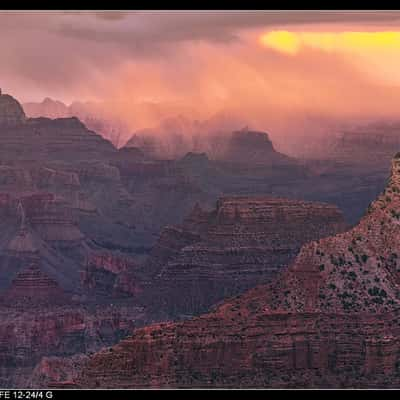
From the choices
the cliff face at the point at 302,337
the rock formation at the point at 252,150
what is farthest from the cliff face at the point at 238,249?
the cliff face at the point at 302,337

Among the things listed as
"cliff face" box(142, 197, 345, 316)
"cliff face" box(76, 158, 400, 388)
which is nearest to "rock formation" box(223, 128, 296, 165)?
"cliff face" box(142, 197, 345, 316)

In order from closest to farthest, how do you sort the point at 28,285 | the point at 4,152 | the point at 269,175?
the point at 28,285 → the point at 269,175 → the point at 4,152

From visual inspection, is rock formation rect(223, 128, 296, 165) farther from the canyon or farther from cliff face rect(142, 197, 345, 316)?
cliff face rect(142, 197, 345, 316)

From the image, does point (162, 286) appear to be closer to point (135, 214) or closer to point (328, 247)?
point (135, 214)

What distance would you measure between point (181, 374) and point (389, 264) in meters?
5.75

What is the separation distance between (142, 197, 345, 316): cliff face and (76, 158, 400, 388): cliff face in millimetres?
17888

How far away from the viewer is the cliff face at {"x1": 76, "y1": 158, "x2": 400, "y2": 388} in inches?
2800

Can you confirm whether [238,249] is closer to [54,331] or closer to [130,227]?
[54,331]

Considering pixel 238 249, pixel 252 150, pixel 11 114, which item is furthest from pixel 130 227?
pixel 238 249

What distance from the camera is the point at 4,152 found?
113 meters

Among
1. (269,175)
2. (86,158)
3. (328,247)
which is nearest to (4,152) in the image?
(86,158)

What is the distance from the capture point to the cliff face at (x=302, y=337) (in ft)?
233

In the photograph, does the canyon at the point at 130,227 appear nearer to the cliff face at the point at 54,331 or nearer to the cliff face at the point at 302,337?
the cliff face at the point at 54,331

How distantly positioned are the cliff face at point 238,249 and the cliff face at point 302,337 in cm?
1789
